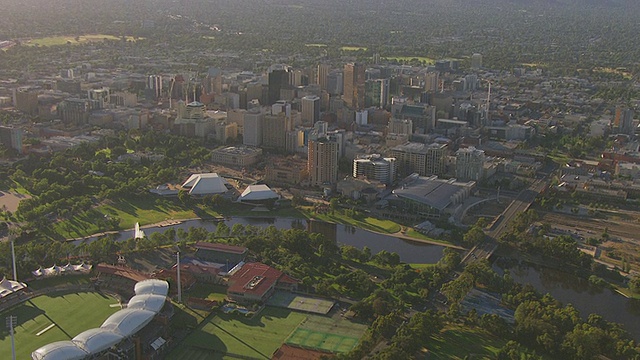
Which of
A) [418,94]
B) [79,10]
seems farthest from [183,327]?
[79,10]

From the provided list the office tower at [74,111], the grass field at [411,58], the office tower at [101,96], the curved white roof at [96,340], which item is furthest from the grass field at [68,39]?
the curved white roof at [96,340]

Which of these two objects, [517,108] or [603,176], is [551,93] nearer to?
[517,108]

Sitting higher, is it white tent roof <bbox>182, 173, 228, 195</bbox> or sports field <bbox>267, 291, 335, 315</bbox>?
white tent roof <bbox>182, 173, 228, 195</bbox>

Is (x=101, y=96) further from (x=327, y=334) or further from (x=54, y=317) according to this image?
(x=327, y=334)

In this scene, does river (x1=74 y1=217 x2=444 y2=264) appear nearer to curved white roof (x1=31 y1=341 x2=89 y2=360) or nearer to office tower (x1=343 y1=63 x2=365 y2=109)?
curved white roof (x1=31 y1=341 x2=89 y2=360)

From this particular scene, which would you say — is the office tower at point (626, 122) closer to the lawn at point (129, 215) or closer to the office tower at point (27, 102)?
the lawn at point (129, 215)

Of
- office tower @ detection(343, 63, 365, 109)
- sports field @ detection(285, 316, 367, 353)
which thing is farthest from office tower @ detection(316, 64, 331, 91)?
sports field @ detection(285, 316, 367, 353)
